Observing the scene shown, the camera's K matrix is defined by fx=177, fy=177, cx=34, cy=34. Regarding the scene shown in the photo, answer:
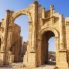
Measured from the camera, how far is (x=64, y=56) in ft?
58.9

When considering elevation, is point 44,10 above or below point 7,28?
above

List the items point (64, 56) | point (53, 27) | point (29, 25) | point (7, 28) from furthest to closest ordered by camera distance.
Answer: point (7, 28) → point (29, 25) → point (53, 27) → point (64, 56)

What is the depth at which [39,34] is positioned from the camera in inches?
800

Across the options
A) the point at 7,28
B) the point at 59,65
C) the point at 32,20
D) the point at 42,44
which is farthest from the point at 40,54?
the point at 7,28

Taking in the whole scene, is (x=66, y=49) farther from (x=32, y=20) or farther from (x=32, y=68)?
(x=32, y=20)

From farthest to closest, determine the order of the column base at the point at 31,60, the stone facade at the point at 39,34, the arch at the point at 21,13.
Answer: the arch at the point at 21,13
the column base at the point at 31,60
the stone facade at the point at 39,34

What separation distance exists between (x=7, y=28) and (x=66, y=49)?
28.3 feet

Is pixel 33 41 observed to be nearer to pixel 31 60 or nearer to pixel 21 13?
pixel 31 60

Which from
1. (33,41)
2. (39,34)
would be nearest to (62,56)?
(33,41)

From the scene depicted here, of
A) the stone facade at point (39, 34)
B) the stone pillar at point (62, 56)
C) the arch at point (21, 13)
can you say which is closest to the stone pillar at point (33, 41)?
the stone facade at point (39, 34)

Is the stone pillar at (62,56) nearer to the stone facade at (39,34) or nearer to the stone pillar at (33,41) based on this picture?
the stone facade at (39,34)

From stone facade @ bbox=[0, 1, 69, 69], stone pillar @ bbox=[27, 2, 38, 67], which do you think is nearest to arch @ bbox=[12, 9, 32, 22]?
stone facade @ bbox=[0, 1, 69, 69]

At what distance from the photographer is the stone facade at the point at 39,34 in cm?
1872

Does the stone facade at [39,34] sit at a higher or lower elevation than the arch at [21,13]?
lower
